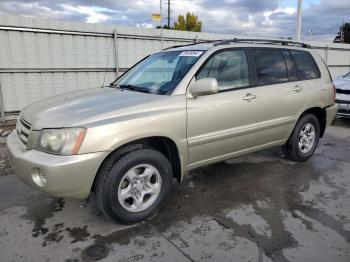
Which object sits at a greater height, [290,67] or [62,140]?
[290,67]

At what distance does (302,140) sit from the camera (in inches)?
198

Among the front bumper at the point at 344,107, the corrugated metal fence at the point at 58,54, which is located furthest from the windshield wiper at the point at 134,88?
the front bumper at the point at 344,107

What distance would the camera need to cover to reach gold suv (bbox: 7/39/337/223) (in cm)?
282

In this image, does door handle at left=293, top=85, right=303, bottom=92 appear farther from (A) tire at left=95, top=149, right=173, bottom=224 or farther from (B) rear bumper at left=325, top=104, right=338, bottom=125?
(A) tire at left=95, top=149, right=173, bottom=224

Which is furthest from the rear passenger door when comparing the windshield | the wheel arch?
the windshield

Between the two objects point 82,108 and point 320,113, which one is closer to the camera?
point 82,108

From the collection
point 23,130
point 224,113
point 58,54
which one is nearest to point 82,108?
point 23,130

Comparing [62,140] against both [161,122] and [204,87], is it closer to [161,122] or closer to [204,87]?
[161,122]

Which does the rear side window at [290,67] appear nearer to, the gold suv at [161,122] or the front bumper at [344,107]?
the gold suv at [161,122]

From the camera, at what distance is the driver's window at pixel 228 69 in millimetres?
3676

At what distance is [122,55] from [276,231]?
7.65m

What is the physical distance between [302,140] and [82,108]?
3.50m

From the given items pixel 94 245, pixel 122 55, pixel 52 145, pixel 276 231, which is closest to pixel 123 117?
pixel 52 145

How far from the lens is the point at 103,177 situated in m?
2.94
